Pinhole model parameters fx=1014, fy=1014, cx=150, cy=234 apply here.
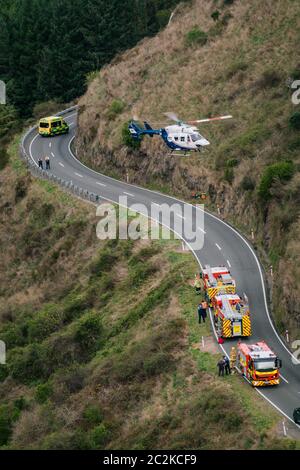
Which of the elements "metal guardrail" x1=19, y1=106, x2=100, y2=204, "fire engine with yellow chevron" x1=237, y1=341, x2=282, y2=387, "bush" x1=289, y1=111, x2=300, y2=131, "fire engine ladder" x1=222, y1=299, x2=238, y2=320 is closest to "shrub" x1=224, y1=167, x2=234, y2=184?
"bush" x1=289, y1=111, x2=300, y2=131

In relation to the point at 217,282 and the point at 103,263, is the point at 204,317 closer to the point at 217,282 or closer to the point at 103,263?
the point at 217,282

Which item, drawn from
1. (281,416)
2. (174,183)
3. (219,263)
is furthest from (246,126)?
(281,416)

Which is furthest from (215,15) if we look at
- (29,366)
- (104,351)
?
(29,366)

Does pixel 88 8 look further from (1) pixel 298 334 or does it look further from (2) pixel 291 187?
(1) pixel 298 334

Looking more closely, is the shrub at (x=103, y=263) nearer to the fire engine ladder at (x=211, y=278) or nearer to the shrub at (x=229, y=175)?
the shrub at (x=229, y=175)

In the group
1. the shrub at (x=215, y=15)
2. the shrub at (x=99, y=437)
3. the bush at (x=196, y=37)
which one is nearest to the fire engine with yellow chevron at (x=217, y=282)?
the shrub at (x=99, y=437)
